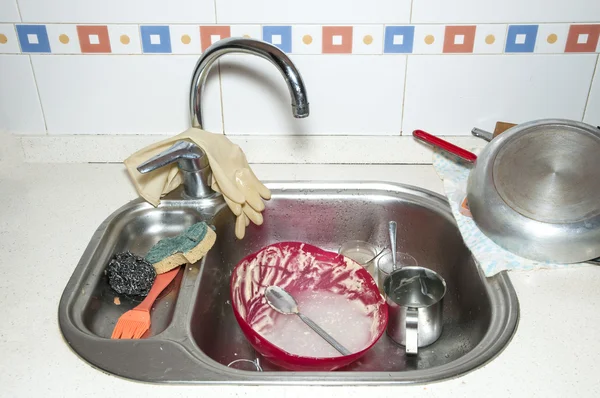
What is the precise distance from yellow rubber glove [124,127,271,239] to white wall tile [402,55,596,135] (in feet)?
1.14

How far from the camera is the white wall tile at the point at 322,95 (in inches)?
42.3

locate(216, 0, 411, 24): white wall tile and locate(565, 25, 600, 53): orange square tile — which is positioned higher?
locate(216, 0, 411, 24): white wall tile

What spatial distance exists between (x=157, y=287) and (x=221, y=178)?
8.3 inches

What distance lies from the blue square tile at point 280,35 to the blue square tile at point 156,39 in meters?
0.18

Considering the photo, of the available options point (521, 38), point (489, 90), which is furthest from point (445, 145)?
point (521, 38)

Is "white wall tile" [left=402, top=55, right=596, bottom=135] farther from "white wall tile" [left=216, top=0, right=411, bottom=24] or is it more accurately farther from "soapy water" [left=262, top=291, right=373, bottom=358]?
"soapy water" [left=262, top=291, right=373, bottom=358]

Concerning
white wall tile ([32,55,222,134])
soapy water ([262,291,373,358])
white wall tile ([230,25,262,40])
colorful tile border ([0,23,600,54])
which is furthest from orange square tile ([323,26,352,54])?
soapy water ([262,291,373,358])

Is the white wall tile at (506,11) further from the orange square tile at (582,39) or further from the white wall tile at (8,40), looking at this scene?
the white wall tile at (8,40)

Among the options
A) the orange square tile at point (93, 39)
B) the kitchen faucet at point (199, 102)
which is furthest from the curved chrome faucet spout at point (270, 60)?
the orange square tile at point (93, 39)

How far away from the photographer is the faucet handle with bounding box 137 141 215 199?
36.8 inches

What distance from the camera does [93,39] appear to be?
1.06m

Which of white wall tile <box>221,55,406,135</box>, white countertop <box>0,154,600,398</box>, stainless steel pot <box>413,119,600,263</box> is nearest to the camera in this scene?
white countertop <box>0,154,600,398</box>

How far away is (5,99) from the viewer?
3.69 ft

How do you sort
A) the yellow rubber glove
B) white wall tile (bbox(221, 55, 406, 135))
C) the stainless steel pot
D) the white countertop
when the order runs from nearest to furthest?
the white countertop, the stainless steel pot, the yellow rubber glove, white wall tile (bbox(221, 55, 406, 135))
